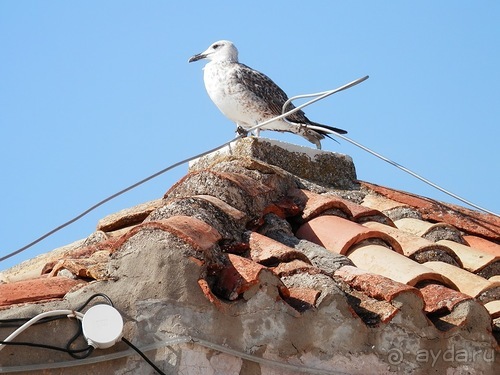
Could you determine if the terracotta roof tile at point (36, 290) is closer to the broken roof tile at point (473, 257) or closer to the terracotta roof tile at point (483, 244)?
the broken roof tile at point (473, 257)

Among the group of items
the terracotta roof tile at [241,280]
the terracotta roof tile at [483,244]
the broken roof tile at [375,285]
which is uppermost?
the terracotta roof tile at [241,280]

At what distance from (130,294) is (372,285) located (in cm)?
102

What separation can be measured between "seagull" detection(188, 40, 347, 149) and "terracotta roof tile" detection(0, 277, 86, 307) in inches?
190

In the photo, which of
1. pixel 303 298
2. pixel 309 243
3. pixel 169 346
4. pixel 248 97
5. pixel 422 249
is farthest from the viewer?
pixel 248 97

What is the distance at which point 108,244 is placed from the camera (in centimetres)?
439

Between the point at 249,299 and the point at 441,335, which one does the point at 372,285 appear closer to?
the point at 441,335

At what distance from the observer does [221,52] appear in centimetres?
895

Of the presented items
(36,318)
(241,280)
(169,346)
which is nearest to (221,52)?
(241,280)

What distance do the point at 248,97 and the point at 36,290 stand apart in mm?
5165

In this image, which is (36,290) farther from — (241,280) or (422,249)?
(422,249)

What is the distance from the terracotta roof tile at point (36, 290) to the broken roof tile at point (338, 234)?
1418mm

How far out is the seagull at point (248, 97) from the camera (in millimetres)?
8281

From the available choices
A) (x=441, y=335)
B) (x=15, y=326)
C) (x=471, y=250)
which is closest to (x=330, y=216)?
(x=471, y=250)

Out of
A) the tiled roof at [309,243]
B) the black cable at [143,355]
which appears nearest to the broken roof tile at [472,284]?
the tiled roof at [309,243]
